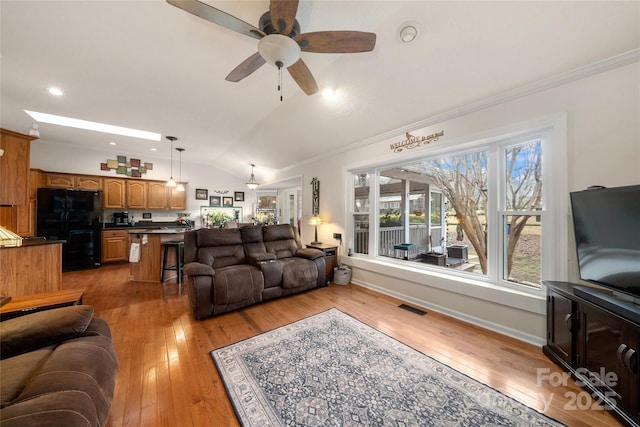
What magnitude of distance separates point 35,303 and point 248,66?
8.21ft

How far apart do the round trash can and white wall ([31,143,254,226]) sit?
5.05 meters

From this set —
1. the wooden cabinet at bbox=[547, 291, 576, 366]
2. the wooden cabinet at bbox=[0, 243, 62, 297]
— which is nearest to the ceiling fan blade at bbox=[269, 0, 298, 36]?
the wooden cabinet at bbox=[547, 291, 576, 366]

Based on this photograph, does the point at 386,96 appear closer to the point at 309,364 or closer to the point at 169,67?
the point at 169,67

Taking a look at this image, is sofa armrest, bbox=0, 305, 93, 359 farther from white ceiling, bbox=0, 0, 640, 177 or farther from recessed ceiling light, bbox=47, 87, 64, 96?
recessed ceiling light, bbox=47, 87, 64, 96

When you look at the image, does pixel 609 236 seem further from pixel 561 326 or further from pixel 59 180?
pixel 59 180

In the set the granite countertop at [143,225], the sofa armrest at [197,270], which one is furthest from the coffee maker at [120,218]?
the sofa armrest at [197,270]

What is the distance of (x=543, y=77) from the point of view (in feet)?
6.59

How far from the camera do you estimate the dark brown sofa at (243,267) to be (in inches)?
106

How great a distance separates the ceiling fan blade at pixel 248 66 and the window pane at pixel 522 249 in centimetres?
301

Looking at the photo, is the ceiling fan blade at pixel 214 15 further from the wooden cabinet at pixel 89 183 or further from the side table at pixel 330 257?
the wooden cabinet at pixel 89 183

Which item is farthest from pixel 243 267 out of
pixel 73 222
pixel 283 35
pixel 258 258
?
pixel 73 222

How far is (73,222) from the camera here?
4.78 metres

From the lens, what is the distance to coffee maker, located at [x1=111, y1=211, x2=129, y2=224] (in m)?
5.70

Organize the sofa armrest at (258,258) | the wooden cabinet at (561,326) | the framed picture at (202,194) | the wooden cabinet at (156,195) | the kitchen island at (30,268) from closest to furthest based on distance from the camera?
the wooden cabinet at (561,326) < the kitchen island at (30,268) < the sofa armrest at (258,258) < the wooden cabinet at (156,195) < the framed picture at (202,194)
